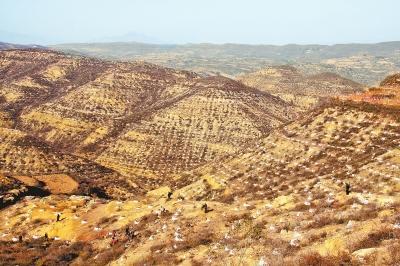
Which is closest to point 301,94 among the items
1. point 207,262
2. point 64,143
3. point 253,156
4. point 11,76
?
point 64,143

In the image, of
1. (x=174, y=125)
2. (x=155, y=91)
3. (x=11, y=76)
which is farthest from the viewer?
(x=11, y=76)

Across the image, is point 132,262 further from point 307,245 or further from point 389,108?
point 389,108

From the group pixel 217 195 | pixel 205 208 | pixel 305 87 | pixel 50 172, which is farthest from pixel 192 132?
pixel 305 87

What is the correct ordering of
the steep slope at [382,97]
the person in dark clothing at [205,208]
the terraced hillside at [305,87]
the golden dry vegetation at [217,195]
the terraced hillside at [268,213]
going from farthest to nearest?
the terraced hillside at [305,87] < the steep slope at [382,97] < the person in dark clothing at [205,208] < the golden dry vegetation at [217,195] < the terraced hillside at [268,213]

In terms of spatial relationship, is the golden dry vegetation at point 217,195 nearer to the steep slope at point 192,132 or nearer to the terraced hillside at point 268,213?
the terraced hillside at point 268,213

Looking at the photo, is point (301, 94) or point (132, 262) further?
point (301, 94)

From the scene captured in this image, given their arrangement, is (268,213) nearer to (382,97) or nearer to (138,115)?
(382,97)

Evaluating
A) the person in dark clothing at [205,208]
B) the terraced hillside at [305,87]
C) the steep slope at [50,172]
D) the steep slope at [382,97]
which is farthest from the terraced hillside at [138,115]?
the person in dark clothing at [205,208]
